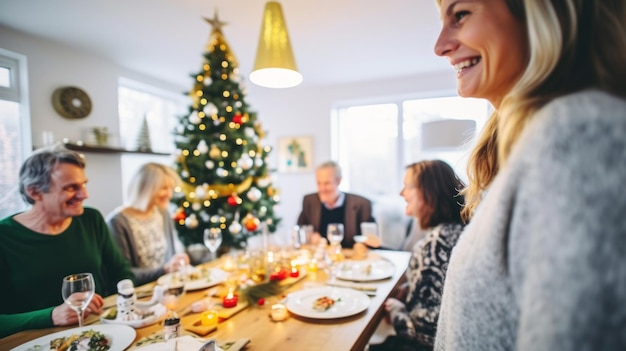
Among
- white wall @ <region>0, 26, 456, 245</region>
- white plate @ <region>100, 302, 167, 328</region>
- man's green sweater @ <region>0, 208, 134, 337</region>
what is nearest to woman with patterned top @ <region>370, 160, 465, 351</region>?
white plate @ <region>100, 302, 167, 328</region>

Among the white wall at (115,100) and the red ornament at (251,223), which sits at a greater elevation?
the white wall at (115,100)

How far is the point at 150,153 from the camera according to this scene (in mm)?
3912

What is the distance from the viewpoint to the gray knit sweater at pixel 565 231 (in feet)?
1.04

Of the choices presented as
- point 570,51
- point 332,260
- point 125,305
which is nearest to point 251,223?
point 332,260

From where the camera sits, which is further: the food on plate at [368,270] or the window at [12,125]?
the window at [12,125]

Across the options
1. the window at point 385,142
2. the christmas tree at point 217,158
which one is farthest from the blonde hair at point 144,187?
the window at point 385,142

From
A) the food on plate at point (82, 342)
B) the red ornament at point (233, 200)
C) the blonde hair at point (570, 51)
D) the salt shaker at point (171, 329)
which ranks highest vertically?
the blonde hair at point (570, 51)

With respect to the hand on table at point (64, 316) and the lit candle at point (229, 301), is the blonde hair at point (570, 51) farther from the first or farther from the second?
the hand on table at point (64, 316)

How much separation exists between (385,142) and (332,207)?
2.19 metres

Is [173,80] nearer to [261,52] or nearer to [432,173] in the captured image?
[261,52]

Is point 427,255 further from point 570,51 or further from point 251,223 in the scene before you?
point 251,223

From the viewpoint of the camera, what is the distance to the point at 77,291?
1.00 metres

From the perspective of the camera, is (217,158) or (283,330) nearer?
(283,330)

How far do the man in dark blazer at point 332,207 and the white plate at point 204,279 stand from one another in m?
1.44
